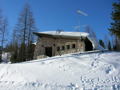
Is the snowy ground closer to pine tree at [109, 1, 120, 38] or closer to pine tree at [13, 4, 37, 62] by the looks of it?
pine tree at [109, 1, 120, 38]

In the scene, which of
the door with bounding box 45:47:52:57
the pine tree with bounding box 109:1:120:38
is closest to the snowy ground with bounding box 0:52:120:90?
the pine tree with bounding box 109:1:120:38

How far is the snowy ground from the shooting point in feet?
22.5

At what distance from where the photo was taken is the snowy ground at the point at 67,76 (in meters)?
6.84

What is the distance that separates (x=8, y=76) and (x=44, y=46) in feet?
41.2

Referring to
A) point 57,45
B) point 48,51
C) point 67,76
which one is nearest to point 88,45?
point 57,45

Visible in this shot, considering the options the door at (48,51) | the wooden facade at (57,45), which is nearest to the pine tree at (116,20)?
the wooden facade at (57,45)

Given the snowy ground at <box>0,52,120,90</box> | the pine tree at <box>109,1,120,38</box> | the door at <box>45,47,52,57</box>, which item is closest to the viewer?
the snowy ground at <box>0,52,120,90</box>

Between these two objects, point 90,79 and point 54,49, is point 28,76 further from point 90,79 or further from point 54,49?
point 54,49

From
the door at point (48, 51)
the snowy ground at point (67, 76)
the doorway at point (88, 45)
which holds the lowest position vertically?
the snowy ground at point (67, 76)

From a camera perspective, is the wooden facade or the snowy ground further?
the wooden facade

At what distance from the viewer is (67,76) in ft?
26.8

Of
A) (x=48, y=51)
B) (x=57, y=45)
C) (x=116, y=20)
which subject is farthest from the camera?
(x=48, y=51)

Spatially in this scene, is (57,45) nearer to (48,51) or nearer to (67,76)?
(48,51)

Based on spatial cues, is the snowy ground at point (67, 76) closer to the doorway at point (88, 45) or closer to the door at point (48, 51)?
the doorway at point (88, 45)
